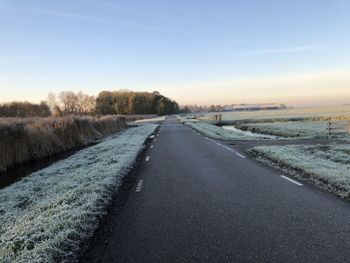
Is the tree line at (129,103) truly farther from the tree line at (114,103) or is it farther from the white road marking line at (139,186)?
the white road marking line at (139,186)

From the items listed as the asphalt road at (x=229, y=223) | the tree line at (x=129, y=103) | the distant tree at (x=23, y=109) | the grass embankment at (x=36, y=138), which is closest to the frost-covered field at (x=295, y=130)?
the grass embankment at (x=36, y=138)

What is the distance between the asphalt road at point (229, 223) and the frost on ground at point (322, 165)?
0.63m

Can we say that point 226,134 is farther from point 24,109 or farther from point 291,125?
point 24,109

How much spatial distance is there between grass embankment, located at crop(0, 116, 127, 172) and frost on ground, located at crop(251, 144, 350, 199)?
11764 millimetres

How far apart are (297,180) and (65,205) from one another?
608 cm

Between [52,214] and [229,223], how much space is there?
3499mm

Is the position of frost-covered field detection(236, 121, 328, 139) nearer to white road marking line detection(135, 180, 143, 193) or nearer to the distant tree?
white road marking line detection(135, 180, 143, 193)

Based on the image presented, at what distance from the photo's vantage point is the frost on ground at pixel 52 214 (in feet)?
16.6

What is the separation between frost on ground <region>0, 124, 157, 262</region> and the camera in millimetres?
5066

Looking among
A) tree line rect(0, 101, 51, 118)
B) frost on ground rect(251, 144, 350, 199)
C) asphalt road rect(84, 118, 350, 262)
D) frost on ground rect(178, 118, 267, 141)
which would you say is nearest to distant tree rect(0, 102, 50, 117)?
tree line rect(0, 101, 51, 118)

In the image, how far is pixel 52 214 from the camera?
6.96 meters

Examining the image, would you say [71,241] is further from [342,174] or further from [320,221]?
[342,174]

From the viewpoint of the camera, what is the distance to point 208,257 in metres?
4.58

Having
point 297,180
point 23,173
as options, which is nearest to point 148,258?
point 297,180
